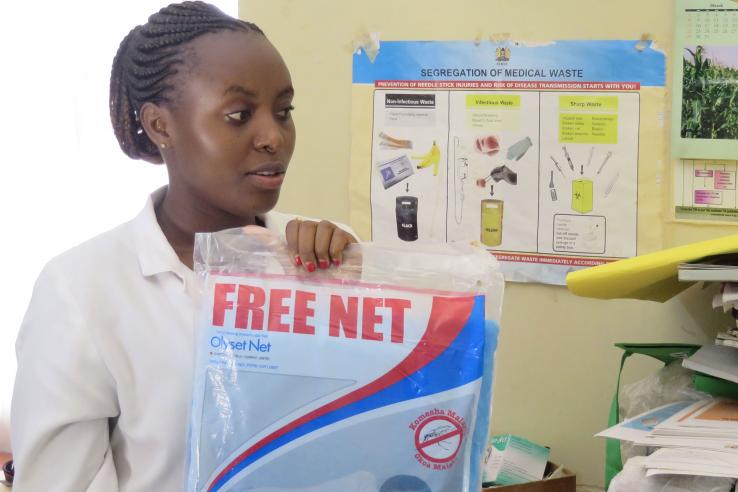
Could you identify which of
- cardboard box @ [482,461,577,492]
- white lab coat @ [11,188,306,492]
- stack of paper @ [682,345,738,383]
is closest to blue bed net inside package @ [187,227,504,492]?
white lab coat @ [11,188,306,492]

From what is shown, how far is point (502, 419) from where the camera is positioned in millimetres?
1550

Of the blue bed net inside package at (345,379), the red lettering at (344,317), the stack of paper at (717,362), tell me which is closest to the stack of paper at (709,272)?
the stack of paper at (717,362)

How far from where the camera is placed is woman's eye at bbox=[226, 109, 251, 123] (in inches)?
33.3

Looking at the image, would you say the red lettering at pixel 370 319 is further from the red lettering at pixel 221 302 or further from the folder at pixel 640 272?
the folder at pixel 640 272

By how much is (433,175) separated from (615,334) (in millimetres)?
440

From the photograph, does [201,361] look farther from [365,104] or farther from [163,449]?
[365,104]

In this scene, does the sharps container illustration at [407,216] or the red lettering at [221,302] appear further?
the sharps container illustration at [407,216]

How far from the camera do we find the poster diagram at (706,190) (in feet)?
4.52

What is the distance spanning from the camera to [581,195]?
4.82ft

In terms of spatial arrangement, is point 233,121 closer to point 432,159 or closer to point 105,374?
point 105,374

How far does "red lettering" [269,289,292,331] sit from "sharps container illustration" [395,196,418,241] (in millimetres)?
874

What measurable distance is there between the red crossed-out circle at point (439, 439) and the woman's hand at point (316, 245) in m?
0.17

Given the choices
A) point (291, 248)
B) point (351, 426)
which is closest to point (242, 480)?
point (351, 426)

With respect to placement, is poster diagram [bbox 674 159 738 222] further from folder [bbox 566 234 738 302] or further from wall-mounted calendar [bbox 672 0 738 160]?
folder [bbox 566 234 738 302]
